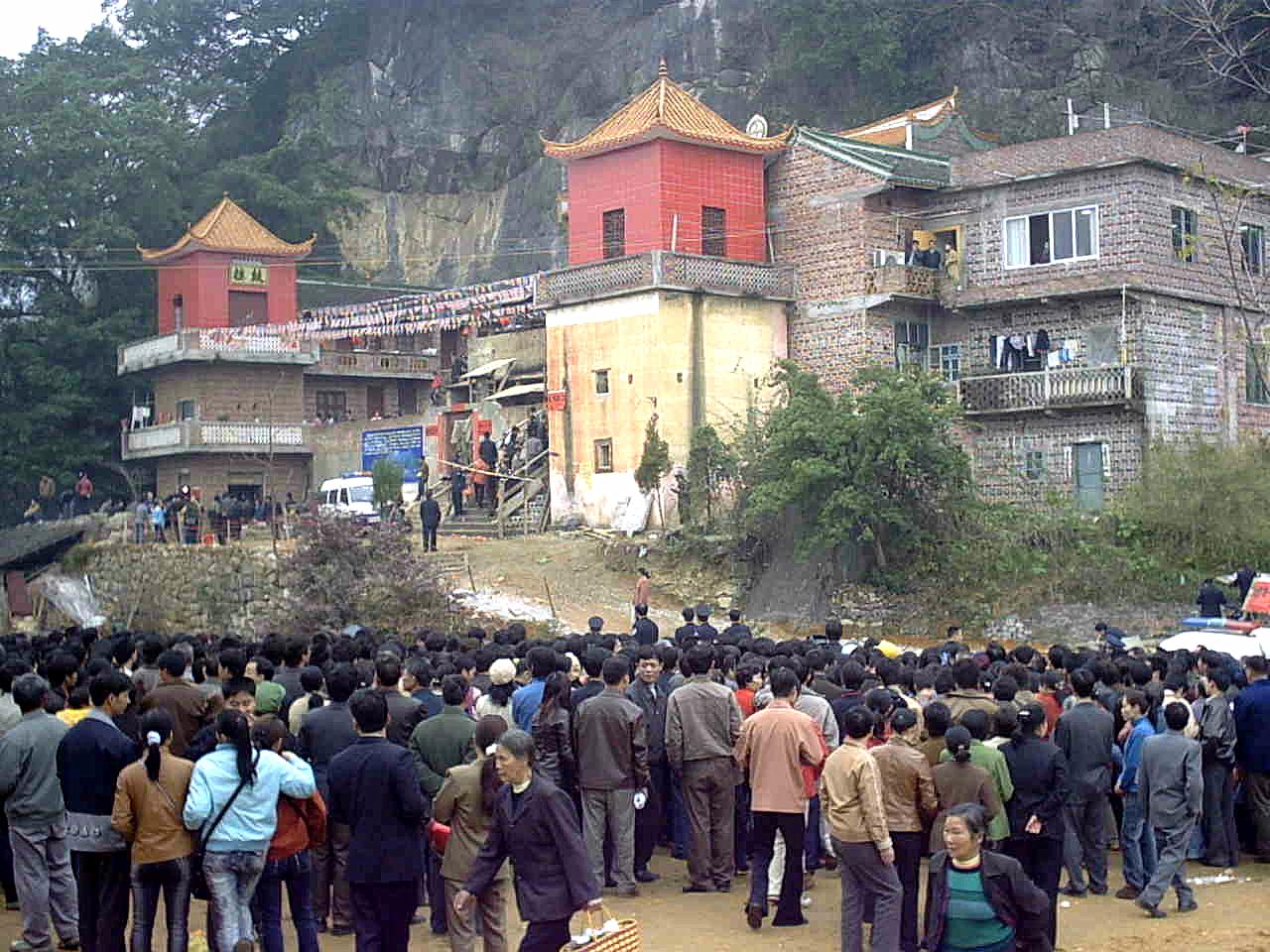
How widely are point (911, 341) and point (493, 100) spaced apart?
3474 cm

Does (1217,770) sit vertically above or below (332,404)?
below

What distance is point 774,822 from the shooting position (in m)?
10.3

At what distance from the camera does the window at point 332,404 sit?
1980 inches

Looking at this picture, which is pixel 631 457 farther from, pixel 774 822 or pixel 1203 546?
pixel 774 822

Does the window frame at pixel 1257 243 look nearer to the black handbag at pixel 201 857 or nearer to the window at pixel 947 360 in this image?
the window at pixel 947 360

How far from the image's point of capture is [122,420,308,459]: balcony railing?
1816 inches

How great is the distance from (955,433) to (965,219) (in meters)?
4.94

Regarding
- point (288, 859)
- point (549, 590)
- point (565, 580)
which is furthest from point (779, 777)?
point (565, 580)

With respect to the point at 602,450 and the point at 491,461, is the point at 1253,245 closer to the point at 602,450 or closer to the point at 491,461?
the point at 602,450

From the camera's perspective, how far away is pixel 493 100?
216ft

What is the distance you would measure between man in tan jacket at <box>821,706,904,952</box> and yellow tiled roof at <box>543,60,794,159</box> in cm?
2733

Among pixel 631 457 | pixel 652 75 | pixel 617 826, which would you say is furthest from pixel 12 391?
pixel 617 826

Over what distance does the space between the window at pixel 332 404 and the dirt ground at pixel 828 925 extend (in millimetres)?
39612

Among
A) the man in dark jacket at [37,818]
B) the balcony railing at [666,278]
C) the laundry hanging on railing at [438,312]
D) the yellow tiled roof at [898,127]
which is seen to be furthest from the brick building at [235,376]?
the man in dark jacket at [37,818]
